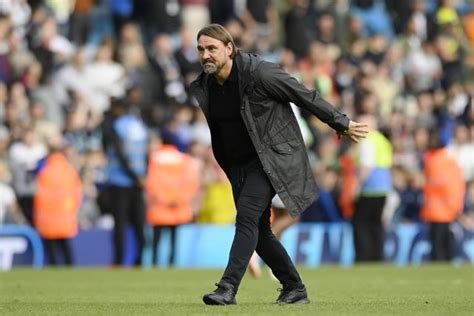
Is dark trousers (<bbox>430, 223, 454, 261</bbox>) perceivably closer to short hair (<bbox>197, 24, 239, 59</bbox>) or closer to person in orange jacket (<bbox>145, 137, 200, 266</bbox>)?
person in orange jacket (<bbox>145, 137, 200, 266</bbox>)

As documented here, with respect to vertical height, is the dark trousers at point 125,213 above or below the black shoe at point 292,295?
below

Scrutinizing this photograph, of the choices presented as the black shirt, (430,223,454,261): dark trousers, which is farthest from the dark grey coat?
(430,223,454,261): dark trousers

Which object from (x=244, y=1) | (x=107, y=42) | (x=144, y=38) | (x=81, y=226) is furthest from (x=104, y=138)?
(x=244, y=1)

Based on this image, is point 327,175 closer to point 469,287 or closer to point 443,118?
point 443,118

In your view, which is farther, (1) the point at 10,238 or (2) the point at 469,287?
(1) the point at 10,238

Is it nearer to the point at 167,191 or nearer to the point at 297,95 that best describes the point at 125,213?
the point at 167,191

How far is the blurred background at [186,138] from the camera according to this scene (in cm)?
2186

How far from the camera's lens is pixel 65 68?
2477 centimetres

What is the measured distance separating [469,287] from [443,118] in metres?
12.0

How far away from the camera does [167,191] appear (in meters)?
21.9

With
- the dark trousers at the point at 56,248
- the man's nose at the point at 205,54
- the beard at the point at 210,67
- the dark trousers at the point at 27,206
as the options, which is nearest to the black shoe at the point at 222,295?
the beard at the point at 210,67

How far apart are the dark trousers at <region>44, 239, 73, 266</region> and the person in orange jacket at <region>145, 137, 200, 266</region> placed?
135cm

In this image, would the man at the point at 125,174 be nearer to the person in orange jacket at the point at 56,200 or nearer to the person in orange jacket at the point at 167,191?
the person in orange jacket at the point at 167,191

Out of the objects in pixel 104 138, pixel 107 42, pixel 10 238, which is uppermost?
pixel 107 42
